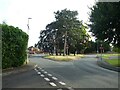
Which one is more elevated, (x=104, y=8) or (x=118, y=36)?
(x=104, y=8)

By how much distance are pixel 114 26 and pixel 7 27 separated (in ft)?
35.0

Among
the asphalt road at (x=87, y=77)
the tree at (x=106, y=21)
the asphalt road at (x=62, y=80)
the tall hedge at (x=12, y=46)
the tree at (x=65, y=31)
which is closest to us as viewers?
the asphalt road at (x=62, y=80)

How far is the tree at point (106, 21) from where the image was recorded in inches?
1200

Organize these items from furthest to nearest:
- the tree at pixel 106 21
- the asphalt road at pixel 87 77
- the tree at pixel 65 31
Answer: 1. the tree at pixel 65 31
2. the tree at pixel 106 21
3. the asphalt road at pixel 87 77

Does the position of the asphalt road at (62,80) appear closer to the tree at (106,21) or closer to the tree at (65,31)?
the tree at (106,21)

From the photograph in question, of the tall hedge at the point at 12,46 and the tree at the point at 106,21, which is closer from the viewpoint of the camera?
the tall hedge at the point at 12,46

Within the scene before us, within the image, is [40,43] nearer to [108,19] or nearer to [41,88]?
[108,19]

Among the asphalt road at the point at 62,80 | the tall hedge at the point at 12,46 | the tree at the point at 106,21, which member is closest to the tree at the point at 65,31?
the tree at the point at 106,21

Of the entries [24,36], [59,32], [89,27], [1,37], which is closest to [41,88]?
[1,37]

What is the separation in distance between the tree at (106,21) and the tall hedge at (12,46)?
721 cm

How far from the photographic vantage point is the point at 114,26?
3186 centimetres

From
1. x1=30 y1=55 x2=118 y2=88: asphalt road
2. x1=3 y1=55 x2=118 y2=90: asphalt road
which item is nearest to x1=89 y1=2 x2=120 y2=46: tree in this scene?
x1=30 y1=55 x2=118 y2=88: asphalt road

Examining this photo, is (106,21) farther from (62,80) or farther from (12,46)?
(62,80)

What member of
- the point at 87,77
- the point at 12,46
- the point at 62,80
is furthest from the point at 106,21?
the point at 62,80
